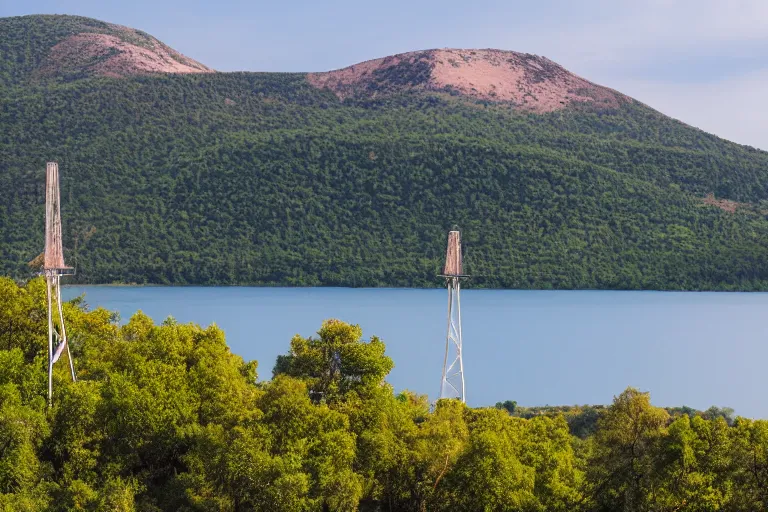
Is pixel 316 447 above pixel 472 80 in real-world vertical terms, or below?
below

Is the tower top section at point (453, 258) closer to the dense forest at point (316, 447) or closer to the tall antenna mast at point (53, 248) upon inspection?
the dense forest at point (316, 447)

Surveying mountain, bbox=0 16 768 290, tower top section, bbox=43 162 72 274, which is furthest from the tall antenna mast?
mountain, bbox=0 16 768 290

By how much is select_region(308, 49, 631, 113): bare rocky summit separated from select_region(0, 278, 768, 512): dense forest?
85.2 metres

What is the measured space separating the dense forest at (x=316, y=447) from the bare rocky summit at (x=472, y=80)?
8518 centimetres

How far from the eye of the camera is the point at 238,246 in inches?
3189

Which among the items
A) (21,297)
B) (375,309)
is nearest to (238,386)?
(21,297)

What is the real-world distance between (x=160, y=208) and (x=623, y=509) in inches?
2744

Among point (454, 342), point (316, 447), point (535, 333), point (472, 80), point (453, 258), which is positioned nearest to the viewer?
point (316, 447)

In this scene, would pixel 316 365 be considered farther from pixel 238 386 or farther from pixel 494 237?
pixel 494 237

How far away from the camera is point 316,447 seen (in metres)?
16.3

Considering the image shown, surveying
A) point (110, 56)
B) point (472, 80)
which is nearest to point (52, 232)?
point (472, 80)

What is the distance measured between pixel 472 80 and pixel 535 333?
5205cm

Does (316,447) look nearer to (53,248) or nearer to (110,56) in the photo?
(53,248)

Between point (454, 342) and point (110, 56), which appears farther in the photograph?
point (110, 56)
